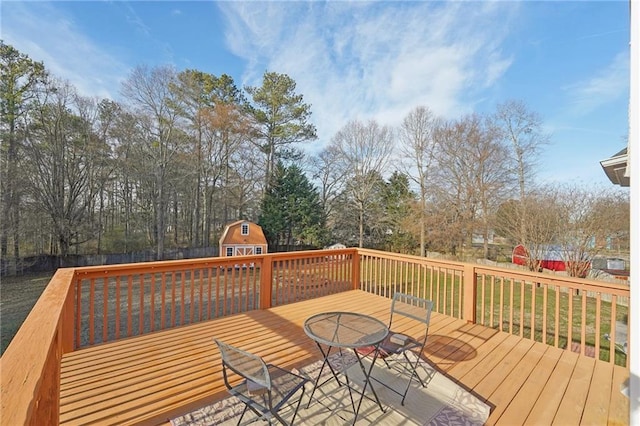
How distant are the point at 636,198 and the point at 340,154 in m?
17.1

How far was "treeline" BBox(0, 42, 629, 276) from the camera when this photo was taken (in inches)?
432

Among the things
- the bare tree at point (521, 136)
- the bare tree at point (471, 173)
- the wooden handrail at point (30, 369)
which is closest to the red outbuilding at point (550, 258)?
the bare tree at point (521, 136)

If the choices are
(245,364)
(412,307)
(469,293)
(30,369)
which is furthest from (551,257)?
(30,369)

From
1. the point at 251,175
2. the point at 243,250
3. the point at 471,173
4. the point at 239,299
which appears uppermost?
the point at 251,175

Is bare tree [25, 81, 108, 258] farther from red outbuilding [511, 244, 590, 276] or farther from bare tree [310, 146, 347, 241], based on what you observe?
red outbuilding [511, 244, 590, 276]

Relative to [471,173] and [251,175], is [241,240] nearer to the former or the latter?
[251,175]

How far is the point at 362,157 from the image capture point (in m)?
17.5

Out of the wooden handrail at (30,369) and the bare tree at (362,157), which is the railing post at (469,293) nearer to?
the wooden handrail at (30,369)

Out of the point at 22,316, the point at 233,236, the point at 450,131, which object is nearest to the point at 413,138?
the point at 450,131

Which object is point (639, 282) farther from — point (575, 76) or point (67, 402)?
point (575, 76)

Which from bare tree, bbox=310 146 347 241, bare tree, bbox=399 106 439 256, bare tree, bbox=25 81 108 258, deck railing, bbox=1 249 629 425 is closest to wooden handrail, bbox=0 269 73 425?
deck railing, bbox=1 249 629 425

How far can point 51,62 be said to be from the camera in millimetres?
11109

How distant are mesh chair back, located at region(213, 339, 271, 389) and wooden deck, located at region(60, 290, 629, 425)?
2.40ft

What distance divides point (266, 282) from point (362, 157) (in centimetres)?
1439
